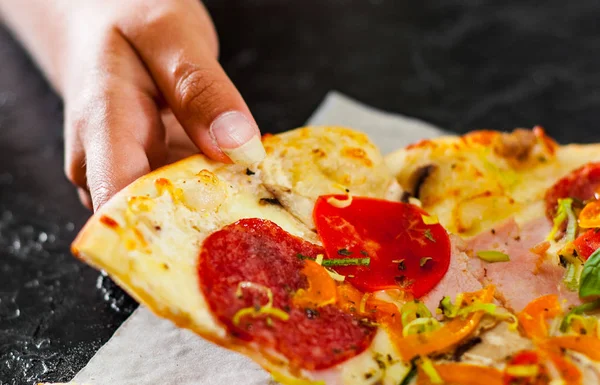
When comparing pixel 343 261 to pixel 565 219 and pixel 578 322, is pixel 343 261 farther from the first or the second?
pixel 565 219

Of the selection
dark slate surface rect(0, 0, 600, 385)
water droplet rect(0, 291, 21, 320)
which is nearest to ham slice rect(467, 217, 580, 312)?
dark slate surface rect(0, 0, 600, 385)

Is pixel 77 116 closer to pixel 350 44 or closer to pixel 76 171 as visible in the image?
pixel 76 171

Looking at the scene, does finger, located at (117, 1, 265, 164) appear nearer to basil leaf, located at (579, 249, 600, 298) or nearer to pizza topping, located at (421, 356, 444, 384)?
pizza topping, located at (421, 356, 444, 384)

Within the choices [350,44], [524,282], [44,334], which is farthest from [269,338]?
[350,44]

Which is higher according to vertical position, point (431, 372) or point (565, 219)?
point (565, 219)

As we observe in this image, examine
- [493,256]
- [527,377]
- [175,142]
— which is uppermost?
[527,377]

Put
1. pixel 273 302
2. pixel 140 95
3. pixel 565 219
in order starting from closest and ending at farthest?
pixel 273 302 < pixel 565 219 < pixel 140 95

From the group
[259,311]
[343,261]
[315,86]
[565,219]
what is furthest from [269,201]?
[315,86]
